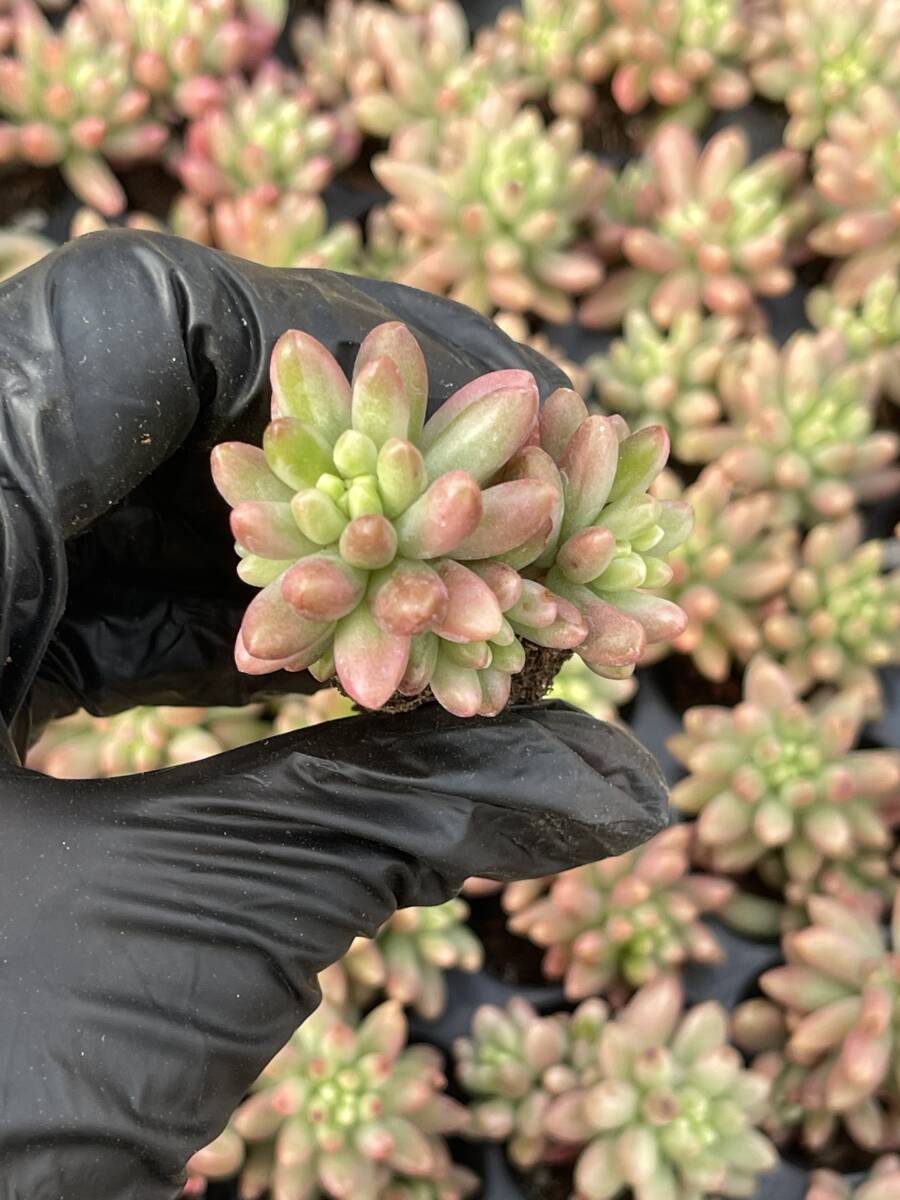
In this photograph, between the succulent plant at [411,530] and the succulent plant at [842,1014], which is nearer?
the succulent plant at [411,530]

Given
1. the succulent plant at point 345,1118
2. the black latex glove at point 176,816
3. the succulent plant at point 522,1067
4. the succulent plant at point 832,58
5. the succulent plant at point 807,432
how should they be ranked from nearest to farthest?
the black latex glove at point 176,816 → the succulent plant at point 345,1118 → the succulent plant at point 522,1067 → the succulent plant at point 807,432 → the succulent plant at point 832,58

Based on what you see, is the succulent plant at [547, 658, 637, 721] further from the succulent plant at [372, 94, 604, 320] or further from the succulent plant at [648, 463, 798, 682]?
the succulent plant at [372, 94, 604, 320]

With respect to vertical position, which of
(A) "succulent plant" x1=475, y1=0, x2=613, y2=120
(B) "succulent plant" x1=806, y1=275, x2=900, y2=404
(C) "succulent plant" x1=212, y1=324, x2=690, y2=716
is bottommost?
(B) "succulent plant" x1=806, y1=275, x2=900, y2=404

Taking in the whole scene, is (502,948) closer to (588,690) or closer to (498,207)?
(588,690)

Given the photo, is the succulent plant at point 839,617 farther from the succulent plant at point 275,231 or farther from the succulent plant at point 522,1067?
the succulent plant at point 275,231

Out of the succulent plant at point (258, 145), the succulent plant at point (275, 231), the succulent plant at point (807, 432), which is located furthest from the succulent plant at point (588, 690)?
the succulent plant at point (258, 145)

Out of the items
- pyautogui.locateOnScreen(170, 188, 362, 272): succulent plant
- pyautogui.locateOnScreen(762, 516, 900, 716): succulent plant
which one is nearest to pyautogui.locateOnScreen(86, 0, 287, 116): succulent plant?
pyautogui.locateOnScreen(170, 188, 362, 272): succulent plant

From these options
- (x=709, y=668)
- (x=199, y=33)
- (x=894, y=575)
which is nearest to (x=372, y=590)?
(x=709, y=668)
